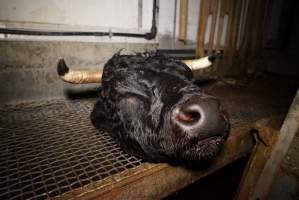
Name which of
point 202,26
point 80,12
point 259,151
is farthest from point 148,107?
point 202,26

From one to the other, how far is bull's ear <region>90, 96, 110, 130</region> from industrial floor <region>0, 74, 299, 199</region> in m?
0.07

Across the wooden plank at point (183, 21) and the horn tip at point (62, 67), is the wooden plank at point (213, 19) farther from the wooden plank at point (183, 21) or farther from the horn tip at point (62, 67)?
the horn tip at point (62, 67)

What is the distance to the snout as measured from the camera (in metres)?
1.12

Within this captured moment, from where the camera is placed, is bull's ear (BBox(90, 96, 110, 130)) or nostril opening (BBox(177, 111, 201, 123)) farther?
bull's ear (BBox(90, 96, 110, 130))

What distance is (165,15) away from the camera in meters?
4.06

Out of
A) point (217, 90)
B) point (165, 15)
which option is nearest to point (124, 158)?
point (217, 90)

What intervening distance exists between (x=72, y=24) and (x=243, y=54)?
173 inches

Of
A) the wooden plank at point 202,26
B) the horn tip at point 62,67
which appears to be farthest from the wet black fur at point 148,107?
the wooden plank at point 202,26

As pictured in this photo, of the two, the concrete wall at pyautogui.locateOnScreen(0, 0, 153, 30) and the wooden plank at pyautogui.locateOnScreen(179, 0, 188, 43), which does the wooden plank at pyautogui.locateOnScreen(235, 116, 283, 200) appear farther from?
the wooden plank at pyautogui.locateOnScreen(179, 0, 188, 43)

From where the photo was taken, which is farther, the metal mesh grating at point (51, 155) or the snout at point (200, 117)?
the metal mesh grating at point (51, 155)

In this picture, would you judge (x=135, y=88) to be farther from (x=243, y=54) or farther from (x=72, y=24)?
(x=243, y=54)

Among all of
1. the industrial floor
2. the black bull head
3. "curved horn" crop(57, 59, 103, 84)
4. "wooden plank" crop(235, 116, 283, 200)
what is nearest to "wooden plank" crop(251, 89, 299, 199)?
the industrial floor

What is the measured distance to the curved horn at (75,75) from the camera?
1.94 metres

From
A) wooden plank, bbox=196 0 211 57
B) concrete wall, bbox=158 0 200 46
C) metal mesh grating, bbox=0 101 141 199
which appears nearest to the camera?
metal mesh grating, bbox=0 101 141 199
